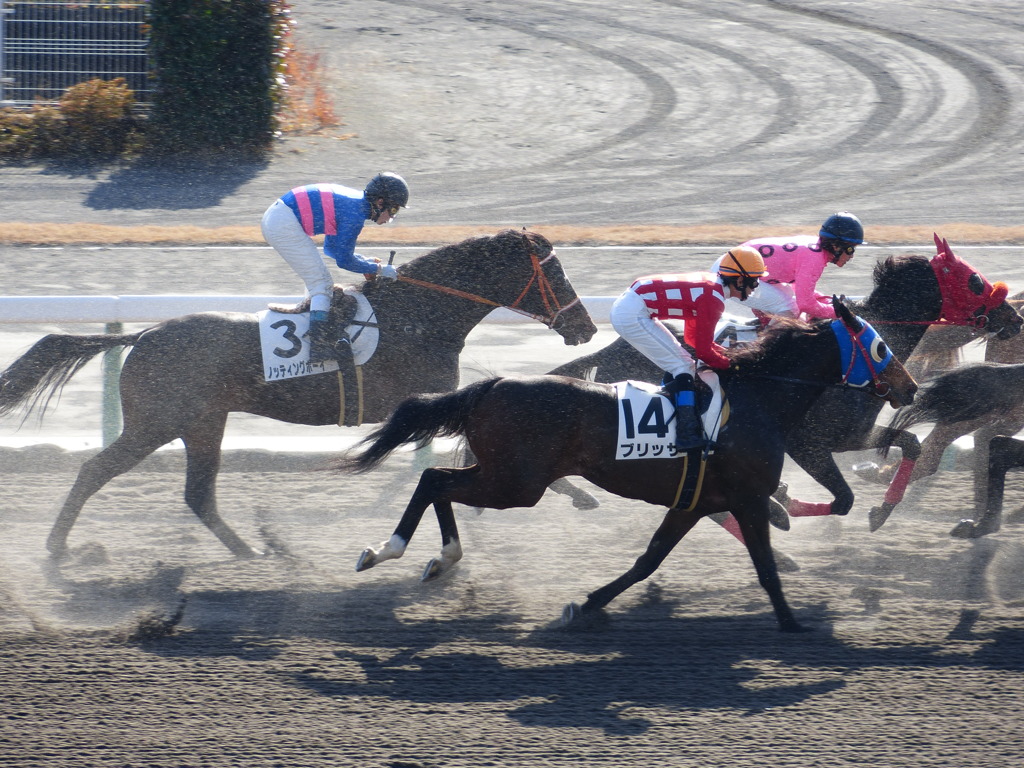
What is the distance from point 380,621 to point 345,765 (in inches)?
45.8

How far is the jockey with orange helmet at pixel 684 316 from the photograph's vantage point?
15.5 ft

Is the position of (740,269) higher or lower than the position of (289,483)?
higher

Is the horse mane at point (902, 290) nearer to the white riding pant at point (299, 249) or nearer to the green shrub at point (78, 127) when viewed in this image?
the white riding pant at point (299, 249)

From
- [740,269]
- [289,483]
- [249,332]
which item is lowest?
[289,483]

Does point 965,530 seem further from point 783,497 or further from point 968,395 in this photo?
point 783,497

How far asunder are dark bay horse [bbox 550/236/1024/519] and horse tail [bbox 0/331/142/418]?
7.64 feet

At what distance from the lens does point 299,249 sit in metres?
5.55

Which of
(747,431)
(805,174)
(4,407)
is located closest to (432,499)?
(747,431)

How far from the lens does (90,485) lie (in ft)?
18.2

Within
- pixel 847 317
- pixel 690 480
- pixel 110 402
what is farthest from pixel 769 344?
pixel 110 402

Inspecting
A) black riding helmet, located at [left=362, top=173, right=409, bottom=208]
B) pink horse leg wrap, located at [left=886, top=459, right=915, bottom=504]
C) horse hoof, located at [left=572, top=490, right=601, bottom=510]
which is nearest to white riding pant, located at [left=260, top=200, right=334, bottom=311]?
black riding helmet, located at [left=362, top=173, right=409, bottom=208]

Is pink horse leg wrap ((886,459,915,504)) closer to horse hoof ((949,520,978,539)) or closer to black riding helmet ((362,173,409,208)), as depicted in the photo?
horse hoof ((949,520,978,539))

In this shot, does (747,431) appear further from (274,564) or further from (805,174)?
(805,174)

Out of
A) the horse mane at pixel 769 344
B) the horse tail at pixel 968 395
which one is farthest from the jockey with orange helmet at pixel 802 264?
the horse mane at pixel 769 344
